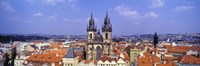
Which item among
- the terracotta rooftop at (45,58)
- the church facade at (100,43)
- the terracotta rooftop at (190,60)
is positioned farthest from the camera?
the church facade at (100,43)

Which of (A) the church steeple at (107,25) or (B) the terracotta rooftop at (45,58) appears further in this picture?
(A) the church steeple at (107,25)

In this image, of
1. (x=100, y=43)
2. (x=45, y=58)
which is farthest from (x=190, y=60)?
(x=45, y=58)

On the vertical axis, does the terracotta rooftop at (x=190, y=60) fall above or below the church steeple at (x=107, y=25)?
below

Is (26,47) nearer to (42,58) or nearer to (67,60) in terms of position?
(42,58)

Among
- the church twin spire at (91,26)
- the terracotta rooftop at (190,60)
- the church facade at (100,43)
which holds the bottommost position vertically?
the terracotta rooftop at (190,60)

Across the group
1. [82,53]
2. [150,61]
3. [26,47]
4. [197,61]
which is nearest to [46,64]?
[82,53]

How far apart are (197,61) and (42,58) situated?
8.83 meters

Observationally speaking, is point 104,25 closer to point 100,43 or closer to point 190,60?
point 100,43

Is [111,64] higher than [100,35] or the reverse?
the reverse

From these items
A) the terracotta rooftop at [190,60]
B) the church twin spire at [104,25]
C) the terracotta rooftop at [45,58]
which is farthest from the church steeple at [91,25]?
the terracotta rooftop at [190,60]

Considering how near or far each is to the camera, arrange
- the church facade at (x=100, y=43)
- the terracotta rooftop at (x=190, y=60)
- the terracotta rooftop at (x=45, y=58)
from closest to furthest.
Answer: the terracotta rooftop at (x=190, y=60) < the terracotta rooftop at (x=45, y=58) < the church facade at (x=100, y=43)

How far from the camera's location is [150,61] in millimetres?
14984

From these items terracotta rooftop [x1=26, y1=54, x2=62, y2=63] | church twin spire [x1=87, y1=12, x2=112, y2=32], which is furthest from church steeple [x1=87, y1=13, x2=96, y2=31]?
terracotta rooftop [x1=26, y1=54, x2=62, y2=63]

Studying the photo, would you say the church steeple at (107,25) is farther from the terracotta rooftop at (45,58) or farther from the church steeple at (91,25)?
the terracotta rooftop at (45,58)
